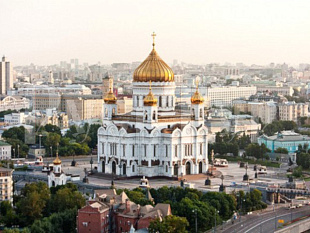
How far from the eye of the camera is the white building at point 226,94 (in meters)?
85.2

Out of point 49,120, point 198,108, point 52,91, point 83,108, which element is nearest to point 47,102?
point 52,91

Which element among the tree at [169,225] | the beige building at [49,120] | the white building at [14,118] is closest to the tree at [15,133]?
the beige building at [49,120]

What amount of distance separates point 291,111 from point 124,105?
1410 cm

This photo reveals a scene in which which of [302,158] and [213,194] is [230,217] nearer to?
[213,194]

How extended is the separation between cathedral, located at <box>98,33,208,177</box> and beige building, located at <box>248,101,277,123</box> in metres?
28.7

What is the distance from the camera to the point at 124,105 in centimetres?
6925

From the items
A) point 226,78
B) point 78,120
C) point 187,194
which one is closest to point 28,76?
→ point 226,78

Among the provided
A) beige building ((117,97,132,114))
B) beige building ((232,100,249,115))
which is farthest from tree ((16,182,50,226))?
beige building ((232,100,249,115))

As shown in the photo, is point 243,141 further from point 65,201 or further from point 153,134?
point 65,201

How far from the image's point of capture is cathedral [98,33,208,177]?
1549 inches

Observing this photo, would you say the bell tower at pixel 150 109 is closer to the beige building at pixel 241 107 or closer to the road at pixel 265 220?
the road at pixel 265 220

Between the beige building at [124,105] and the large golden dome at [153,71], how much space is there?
83.7 feet

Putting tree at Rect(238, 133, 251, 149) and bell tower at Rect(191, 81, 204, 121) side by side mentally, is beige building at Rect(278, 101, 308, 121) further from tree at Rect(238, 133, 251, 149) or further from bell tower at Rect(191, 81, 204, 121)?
bell tower at Rect(191, 81, 204, 121)

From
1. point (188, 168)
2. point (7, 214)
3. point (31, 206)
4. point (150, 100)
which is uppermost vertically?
point (150, 100)
